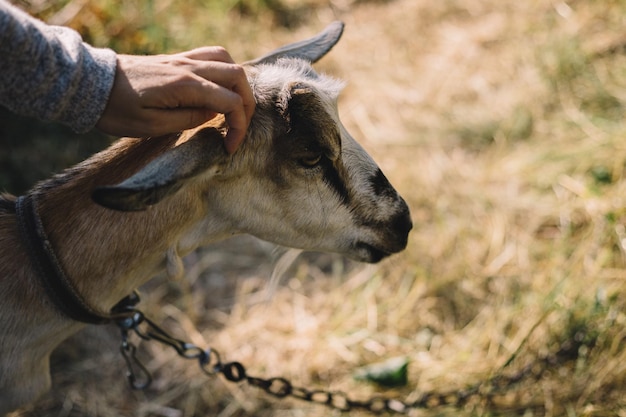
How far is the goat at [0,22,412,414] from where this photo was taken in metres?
2.09

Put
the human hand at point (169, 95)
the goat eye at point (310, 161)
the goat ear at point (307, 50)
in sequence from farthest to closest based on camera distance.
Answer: the goat ear at point (307, 50) → the goat eye at point (310, 161) → the human hand at point (169, 95)

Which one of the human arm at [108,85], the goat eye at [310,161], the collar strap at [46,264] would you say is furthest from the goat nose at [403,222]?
the collar strap at [46,264]

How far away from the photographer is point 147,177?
1.67 metres

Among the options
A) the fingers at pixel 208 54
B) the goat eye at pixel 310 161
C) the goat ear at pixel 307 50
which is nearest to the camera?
the fingers at pixel 208 54

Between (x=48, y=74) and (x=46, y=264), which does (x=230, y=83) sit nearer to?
(x=48, y=74)

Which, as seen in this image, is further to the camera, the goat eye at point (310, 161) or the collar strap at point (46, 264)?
the goat eye at point (310, 161)

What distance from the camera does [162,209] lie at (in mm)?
2107

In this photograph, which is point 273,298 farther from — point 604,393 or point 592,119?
point 592,119

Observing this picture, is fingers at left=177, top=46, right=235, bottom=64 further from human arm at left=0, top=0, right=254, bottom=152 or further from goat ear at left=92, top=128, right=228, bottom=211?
goat ear at left=92, top=128, right=228, bottom=211

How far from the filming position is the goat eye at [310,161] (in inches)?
84.9

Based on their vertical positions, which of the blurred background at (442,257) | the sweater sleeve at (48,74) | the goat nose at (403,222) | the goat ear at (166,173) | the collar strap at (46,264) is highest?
the sweater sleeve at (48,74)

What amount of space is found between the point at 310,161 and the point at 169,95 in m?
0.61

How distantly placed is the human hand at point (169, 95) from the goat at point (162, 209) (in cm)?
16

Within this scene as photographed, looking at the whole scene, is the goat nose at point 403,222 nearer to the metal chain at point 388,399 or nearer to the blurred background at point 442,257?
the metal chain at point 388,399
